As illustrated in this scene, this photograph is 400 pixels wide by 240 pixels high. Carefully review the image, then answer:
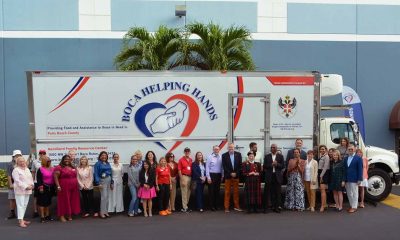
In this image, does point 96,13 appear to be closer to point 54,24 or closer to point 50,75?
point 54,24

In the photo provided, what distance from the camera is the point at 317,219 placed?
981cm

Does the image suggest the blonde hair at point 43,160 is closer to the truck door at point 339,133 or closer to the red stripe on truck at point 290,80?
the red stripe on truck at point 290,80

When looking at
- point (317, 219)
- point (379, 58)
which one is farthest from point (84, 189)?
point (379, 58)

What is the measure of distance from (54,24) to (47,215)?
861cm

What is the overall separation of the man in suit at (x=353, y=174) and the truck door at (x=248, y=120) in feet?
6.42

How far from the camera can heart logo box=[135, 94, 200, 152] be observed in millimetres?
10537

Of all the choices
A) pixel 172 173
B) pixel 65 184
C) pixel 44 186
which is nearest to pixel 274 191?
pixel 172 173

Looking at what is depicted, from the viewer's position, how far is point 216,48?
14.4m

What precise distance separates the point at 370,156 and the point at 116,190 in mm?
6761

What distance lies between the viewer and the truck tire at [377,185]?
37.9ft

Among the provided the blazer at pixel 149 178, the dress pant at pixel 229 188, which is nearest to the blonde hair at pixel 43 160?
the blazer at pixel 149 178

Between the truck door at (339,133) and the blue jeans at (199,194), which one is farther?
the truck door at (339,133)

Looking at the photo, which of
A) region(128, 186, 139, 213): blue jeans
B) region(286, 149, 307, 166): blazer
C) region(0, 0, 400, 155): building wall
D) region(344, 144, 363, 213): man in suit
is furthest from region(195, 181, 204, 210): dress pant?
region(0, 0, 400, 155): building wall

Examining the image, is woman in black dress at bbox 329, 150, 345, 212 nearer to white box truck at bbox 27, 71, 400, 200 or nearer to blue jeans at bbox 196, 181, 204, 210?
white box truck at bbox 27, 71, 400, 200
